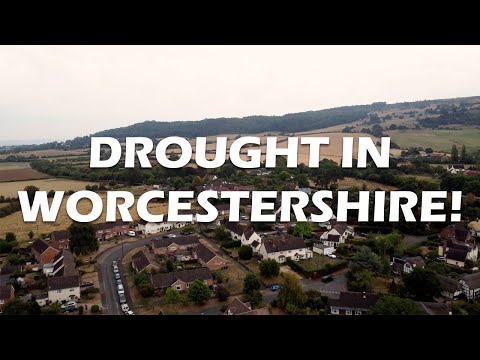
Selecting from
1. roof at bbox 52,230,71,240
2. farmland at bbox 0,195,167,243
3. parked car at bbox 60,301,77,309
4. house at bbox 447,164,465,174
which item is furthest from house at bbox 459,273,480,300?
house at bbox 447,164,465,174

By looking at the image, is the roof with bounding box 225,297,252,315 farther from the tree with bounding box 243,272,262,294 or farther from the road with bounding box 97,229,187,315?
the road with bounding box 97,229,187,315

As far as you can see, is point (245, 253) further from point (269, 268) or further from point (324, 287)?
point (324, 287)

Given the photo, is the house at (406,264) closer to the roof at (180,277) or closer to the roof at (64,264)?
the roof at (180,277)

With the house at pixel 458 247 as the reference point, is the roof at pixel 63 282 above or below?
below

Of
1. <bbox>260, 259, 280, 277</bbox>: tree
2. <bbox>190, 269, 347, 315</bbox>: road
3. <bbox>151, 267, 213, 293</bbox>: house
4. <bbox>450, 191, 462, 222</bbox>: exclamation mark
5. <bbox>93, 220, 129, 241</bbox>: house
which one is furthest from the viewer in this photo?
<bbox>93, 220, 129, 241</bbox>: house

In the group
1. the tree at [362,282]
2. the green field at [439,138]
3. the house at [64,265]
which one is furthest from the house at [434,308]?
the green field at [439,138]

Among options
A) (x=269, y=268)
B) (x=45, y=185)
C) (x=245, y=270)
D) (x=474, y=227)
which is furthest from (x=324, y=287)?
(x=45, y=185)
